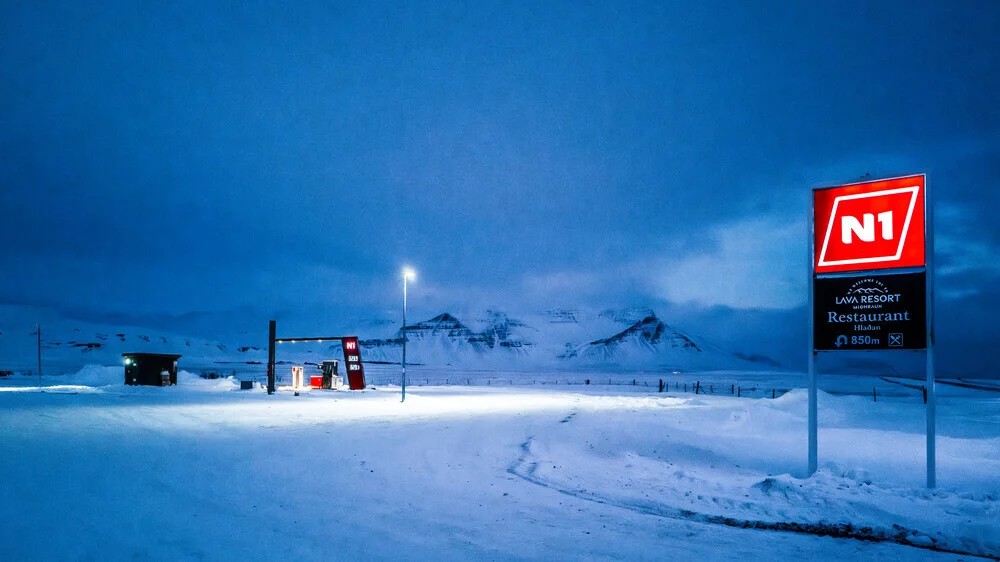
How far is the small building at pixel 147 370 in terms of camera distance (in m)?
46.8

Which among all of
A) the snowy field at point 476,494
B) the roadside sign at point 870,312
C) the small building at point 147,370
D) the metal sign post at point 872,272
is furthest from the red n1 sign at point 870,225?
the small building at point 147,370

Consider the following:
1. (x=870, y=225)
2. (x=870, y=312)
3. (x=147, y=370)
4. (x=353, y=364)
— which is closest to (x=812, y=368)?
(x=870, y=312)

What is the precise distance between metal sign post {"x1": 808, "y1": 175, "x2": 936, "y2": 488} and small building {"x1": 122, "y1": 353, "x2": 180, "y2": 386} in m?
47.2

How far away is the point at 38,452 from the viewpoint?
42.4 feet

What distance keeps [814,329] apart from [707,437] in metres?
7.40

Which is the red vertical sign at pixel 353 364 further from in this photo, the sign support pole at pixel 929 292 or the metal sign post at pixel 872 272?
the sign support pole at pixel 929 292

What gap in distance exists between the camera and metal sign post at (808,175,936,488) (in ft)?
35.2

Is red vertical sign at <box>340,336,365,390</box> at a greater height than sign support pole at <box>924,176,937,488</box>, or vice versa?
sign support pole at <box>924,176,937,488</box>

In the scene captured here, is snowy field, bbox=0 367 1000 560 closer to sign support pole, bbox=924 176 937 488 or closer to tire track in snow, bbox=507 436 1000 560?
tire track in snow, bbox=507 436 1000 560

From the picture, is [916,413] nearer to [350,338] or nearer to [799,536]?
[799,536]

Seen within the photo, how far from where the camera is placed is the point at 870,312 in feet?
36.8

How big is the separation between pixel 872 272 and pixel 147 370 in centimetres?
5034

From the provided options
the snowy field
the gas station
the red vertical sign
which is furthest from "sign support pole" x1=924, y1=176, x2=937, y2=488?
the red vertical sign

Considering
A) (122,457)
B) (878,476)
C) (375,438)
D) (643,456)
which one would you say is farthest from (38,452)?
(878,476)
